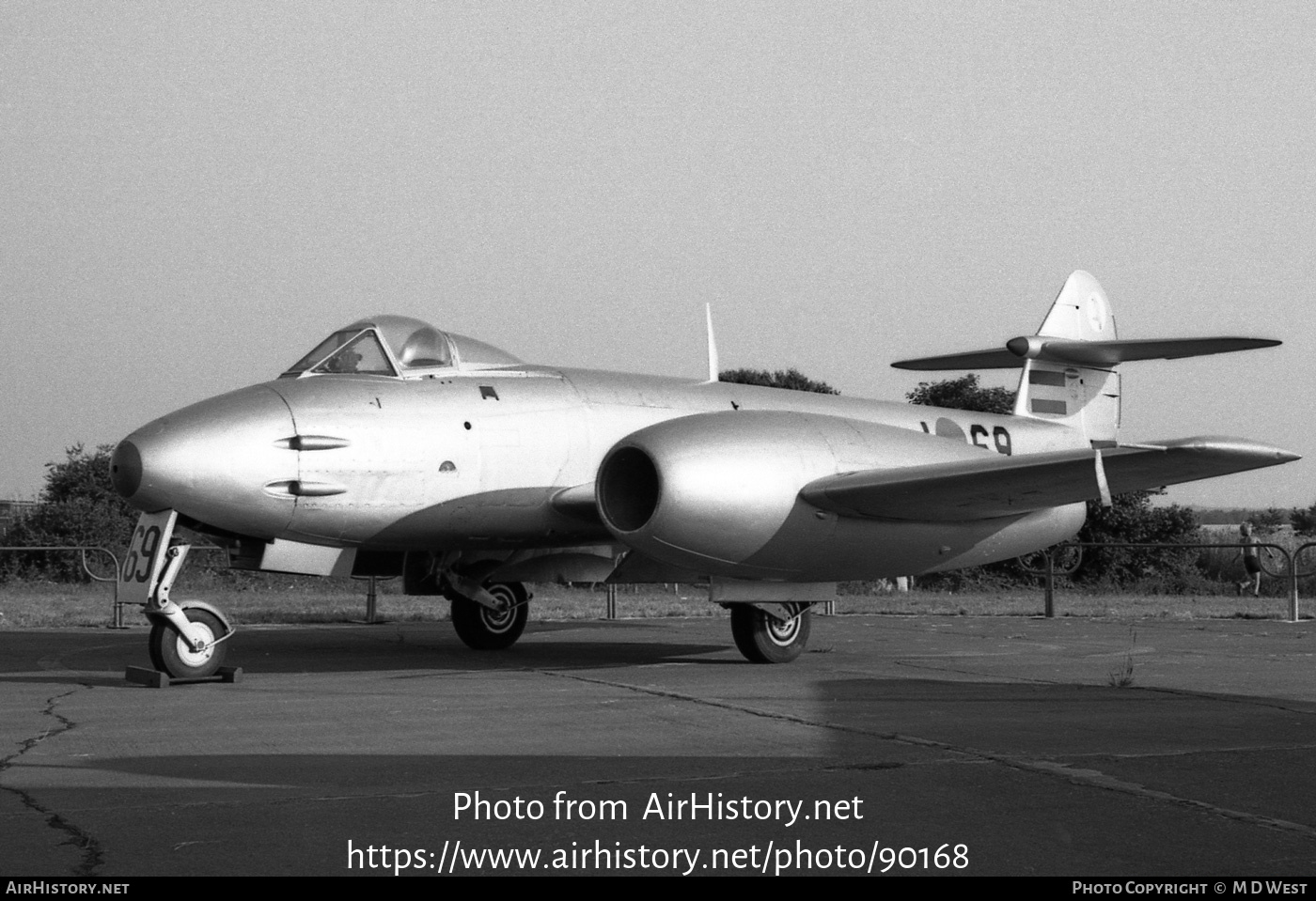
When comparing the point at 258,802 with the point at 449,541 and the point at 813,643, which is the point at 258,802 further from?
the point at 813,643

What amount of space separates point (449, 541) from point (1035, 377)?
23.7 feet

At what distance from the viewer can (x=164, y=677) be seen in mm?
9375

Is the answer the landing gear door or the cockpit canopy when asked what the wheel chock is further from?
the cockpit canopy

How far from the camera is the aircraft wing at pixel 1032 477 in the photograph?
9.53 metres

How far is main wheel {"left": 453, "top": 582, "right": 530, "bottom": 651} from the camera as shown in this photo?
509 inches

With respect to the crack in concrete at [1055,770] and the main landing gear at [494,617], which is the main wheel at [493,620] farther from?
the crack in concrete at [1055,770]

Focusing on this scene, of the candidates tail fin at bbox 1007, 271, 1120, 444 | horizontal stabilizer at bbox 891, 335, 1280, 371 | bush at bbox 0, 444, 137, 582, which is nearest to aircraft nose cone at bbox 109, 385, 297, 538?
horizontal stabilizer at bbox 891, 335, 1280, 371

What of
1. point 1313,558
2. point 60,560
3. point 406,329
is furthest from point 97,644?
point 1313,558

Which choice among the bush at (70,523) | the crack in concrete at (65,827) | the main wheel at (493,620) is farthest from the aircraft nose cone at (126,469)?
the bush at (70,523)

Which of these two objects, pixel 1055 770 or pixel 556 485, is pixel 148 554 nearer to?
pixel 556 485

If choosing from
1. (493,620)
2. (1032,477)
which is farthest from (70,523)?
(1032,477)

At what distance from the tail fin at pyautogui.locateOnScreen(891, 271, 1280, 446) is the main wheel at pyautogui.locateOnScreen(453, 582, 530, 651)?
5.45 m

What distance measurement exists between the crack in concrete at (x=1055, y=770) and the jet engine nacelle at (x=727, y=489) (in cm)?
168

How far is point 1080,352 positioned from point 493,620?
22.3 feet
